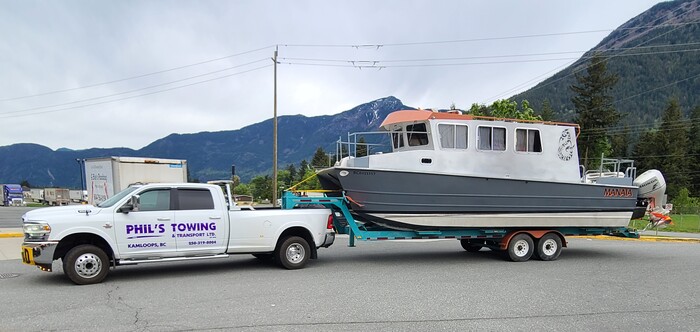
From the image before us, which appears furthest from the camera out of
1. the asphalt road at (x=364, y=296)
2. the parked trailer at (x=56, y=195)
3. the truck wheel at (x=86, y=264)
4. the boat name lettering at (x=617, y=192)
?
the parked trailer at (x=56, y=195)

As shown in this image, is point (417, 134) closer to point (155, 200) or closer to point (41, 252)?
point (155, 200)

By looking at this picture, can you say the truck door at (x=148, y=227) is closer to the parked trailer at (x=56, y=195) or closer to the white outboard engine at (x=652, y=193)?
the white outboard engine at (x=652, y=193)

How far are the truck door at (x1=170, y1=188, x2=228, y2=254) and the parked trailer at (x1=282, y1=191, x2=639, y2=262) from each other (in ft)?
5.53

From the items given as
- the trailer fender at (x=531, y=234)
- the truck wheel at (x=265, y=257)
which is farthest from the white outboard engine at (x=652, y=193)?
the truck wheel at (x=265, y=257)

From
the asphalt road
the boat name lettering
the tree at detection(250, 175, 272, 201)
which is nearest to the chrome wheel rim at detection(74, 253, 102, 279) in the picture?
the asphalt road

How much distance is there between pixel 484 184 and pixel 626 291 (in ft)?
11.9

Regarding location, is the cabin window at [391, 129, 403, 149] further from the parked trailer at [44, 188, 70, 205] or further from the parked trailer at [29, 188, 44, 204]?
the parked trailer at [29, 188, 44, 204]

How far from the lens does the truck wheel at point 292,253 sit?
923 centimetres

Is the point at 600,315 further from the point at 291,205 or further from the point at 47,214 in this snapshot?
the point at 47,214

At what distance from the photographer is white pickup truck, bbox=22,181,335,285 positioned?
7570mm

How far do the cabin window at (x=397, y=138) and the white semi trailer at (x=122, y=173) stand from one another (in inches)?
441

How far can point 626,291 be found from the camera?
7707 millimetres

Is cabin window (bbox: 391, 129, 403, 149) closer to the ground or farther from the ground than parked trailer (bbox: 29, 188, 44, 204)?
farther from the ground

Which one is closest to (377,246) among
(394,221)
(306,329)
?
(394,221)
